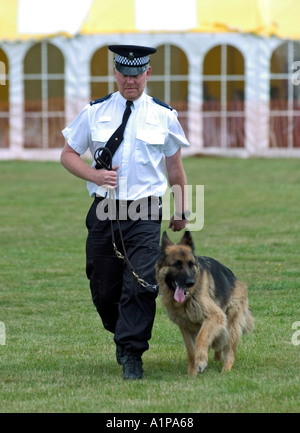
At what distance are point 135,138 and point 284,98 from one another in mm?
20610

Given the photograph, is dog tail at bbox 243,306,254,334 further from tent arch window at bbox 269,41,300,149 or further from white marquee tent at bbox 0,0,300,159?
tent arch window at bbox 269,41,300,149

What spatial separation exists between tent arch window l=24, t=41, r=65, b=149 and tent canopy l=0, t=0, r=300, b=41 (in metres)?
1.03

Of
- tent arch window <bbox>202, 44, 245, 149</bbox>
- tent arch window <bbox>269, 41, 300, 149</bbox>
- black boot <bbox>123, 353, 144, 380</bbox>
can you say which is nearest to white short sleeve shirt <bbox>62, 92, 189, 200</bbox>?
black boot <bbox>123, 353, 144, 380</bbox>

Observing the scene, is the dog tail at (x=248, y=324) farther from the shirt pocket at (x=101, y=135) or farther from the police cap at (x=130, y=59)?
the police cap at (x=130, y=59)

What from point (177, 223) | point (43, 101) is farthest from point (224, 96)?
point (177, 223)

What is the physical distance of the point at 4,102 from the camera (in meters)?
27.0

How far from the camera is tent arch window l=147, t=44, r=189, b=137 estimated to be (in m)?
26.7

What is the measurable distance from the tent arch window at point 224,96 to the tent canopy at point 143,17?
0.86 meters

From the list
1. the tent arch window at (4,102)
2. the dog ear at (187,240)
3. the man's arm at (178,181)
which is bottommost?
the dog ear at (187,240)

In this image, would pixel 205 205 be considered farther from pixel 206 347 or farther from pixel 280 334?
pixel 206 347

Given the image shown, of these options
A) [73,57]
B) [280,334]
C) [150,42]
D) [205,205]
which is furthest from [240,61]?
[280,334]

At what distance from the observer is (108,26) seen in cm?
2603

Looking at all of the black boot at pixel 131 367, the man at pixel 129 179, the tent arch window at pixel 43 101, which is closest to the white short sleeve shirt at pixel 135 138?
the man at pixel 129 179

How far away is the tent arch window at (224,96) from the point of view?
2642cm
